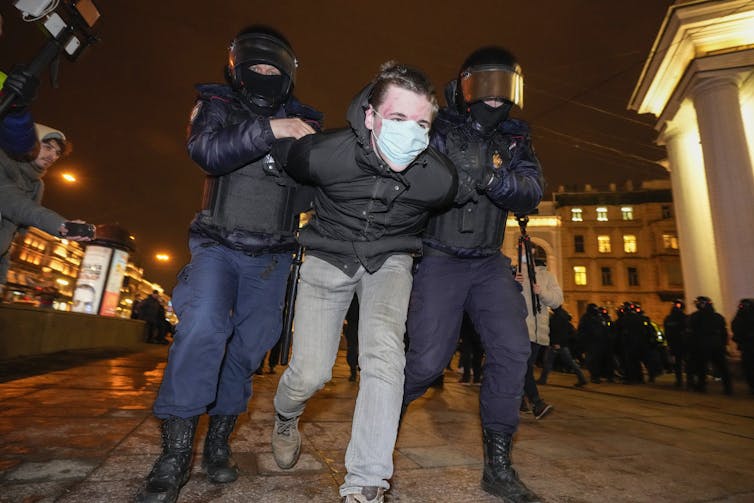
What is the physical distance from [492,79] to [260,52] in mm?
1454

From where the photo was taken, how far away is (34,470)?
211 cm

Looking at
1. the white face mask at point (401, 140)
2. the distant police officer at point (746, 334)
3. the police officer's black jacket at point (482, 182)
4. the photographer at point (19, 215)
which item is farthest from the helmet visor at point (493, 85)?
the distant police officer at point (746, 334)

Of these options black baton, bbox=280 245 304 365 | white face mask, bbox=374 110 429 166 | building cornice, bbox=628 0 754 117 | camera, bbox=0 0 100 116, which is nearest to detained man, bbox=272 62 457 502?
white face mask, bbox=374 110 429 166

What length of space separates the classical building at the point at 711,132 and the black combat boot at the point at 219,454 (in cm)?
1535

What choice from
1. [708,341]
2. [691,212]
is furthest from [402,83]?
[691,212]

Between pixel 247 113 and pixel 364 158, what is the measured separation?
97 centimetres

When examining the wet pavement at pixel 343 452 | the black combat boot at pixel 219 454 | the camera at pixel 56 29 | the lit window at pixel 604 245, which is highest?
the lit window at pixel 604 245

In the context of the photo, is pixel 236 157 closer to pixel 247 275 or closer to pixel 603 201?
pixel 247 275

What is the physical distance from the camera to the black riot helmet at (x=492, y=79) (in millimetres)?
2703

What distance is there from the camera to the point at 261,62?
250 centimetres

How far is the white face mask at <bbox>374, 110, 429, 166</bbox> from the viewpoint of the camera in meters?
1.94

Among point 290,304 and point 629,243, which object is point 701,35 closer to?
point 290,304

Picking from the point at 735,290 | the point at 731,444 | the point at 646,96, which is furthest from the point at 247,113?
the point at 646,96

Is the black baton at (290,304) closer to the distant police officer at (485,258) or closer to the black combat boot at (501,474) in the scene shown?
the distant police officer at (485,258)
